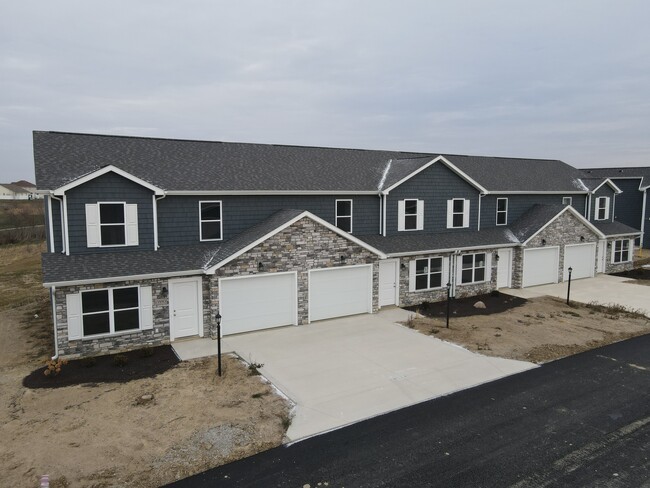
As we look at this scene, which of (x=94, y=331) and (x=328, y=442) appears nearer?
(x=328, y=442)

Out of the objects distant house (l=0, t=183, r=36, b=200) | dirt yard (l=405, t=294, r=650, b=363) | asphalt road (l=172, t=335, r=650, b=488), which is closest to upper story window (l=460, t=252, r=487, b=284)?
dirt yard (l=405, t=294, r=650, b=363)

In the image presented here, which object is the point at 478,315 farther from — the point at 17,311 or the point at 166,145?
the point at 17,311

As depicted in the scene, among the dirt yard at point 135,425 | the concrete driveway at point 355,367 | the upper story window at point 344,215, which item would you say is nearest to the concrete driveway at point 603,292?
the upper story window at point 344,215

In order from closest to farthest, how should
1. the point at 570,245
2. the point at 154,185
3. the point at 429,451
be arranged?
the point at 429,451 → the point at 154,185 → the point at 570,245

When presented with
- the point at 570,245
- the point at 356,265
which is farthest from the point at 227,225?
the point at 570,245

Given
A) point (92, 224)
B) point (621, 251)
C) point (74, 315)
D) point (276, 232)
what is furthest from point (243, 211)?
point (621, 251)
